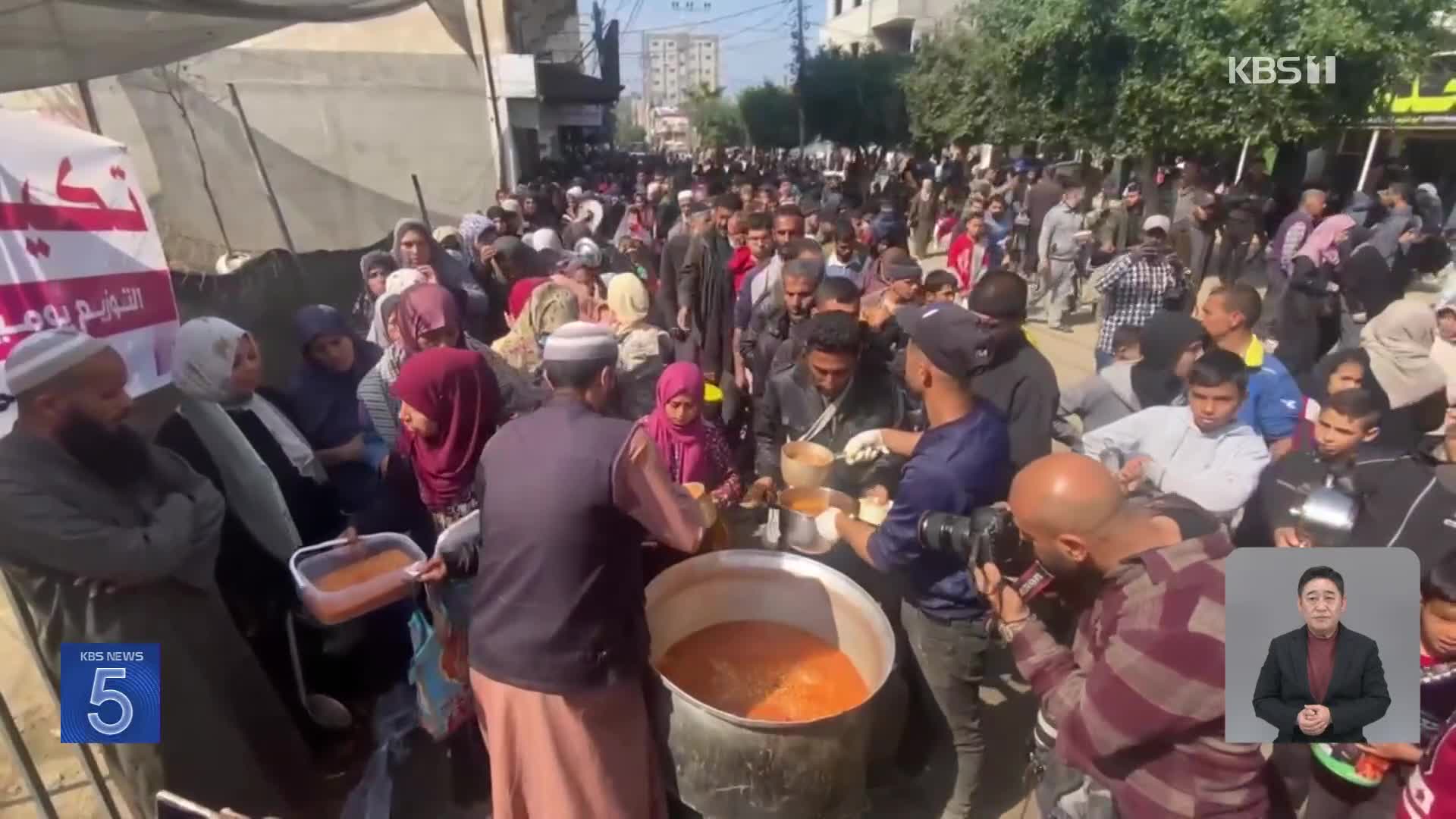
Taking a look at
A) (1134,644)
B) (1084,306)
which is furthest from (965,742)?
(1084,306)

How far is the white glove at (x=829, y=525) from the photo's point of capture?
2.78 metres

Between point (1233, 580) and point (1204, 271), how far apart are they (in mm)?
9616

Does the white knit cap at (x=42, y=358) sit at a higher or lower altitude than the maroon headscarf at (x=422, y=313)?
higher

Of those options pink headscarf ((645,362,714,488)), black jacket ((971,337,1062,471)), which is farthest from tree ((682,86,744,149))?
black jacket ((971,337,1062,471))

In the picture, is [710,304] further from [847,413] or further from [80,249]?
[80,249]

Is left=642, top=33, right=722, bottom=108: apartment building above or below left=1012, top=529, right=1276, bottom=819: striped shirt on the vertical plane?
above

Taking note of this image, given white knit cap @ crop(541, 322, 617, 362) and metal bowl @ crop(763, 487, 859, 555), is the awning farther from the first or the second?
white knit cap @ crop(541, 322, 617, 362)

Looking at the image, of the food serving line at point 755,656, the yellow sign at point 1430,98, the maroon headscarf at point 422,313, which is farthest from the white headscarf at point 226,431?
the yellow sign at point 1430,98

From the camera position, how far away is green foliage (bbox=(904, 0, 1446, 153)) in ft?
27.8

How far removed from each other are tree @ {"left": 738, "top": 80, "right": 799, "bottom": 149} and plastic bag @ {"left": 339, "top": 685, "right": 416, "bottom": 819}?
36.9m

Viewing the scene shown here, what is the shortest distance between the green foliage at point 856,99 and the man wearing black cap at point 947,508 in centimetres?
2573

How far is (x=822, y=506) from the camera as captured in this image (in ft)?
9.79

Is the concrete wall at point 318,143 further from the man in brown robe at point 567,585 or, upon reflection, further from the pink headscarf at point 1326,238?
the pink headscarf at point 1326,238

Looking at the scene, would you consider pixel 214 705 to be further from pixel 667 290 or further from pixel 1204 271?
pixel 1204 271
